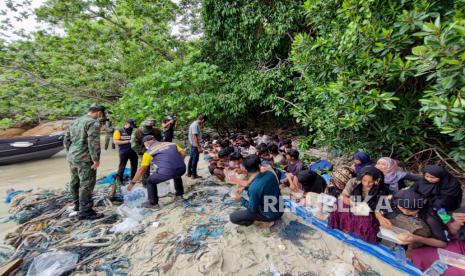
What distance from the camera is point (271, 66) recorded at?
25.2 feet

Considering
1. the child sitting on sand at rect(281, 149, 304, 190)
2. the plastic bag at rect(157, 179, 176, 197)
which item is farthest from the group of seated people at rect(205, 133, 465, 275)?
the plastic bag at rect(157, 179, 176, 197)

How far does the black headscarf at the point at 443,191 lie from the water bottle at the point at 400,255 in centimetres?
71

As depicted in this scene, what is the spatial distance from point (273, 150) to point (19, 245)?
4.59 metres

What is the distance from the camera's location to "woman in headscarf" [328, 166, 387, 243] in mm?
2723

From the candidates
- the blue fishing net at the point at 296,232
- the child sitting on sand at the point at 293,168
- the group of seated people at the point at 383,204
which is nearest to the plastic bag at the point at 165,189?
the group of seated people at the point at 383,204

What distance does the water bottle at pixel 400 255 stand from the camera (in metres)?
2.41

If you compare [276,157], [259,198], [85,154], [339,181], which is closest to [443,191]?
[339,181]

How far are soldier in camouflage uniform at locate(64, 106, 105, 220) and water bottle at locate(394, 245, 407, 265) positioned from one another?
3997 millimetres

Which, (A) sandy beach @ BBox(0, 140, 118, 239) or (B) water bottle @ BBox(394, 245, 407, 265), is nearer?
(B) water bottle @ BBox(394, 245, 407, 265)

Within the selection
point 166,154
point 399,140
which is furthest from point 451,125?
point 166,154

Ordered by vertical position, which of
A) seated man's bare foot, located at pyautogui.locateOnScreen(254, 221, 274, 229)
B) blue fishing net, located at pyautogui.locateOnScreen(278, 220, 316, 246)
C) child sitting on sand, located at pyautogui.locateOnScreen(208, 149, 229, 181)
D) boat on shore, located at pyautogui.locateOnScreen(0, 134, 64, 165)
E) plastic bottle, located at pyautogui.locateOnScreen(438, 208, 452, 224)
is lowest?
blue fishing net, located at pyautogui.locateOnScreen(278, 220, 316, 246)

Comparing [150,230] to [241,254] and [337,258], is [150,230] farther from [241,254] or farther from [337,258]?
[337,258]

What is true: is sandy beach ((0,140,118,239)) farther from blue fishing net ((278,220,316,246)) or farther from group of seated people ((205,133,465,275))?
blue fishing net ((278,220,316,246))

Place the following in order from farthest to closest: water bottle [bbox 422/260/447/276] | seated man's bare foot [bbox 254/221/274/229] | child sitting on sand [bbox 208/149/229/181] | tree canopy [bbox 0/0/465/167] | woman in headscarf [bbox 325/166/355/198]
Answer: child sitting on sand [bbox 208/149/229/181]
woman in headscarf [bbox 325/166/355/198]
seated man's bare foot [bbox 254/221/274/229]
tree canopy [bbox 0/0/465/167]
water bottle [bbox 422/260/447/276]
